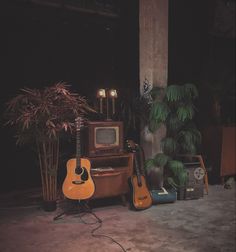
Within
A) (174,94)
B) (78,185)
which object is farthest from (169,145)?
(78,185)

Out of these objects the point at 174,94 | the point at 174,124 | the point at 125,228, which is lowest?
the point at 125,228

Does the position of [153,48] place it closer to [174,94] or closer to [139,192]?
[174,94]

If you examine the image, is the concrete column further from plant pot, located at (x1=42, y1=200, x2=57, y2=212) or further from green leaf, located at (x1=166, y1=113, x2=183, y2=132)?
plant pot, located at (x1=42, y1=200, x2=57, y2=212)

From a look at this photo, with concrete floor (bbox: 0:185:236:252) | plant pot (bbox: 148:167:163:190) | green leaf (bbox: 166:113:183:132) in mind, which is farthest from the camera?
plant pot (bbox: 148:167:163:190)

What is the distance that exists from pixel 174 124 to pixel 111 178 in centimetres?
122

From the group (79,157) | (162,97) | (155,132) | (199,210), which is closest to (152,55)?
(162,97)

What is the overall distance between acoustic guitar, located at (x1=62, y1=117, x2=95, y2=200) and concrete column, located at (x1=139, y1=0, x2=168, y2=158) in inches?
53.4

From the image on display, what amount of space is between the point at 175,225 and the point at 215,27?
4.39 meters

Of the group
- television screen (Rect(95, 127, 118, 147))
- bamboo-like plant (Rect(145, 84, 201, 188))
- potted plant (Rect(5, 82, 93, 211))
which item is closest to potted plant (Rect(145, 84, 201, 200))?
bamboo-like plant (Rect(145, 84, 201, 188))

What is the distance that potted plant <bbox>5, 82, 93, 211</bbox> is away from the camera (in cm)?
427

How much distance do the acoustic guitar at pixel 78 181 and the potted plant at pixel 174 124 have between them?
106cm

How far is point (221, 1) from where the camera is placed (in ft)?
22.8

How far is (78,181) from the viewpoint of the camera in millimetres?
4383

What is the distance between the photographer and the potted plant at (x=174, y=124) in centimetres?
506
